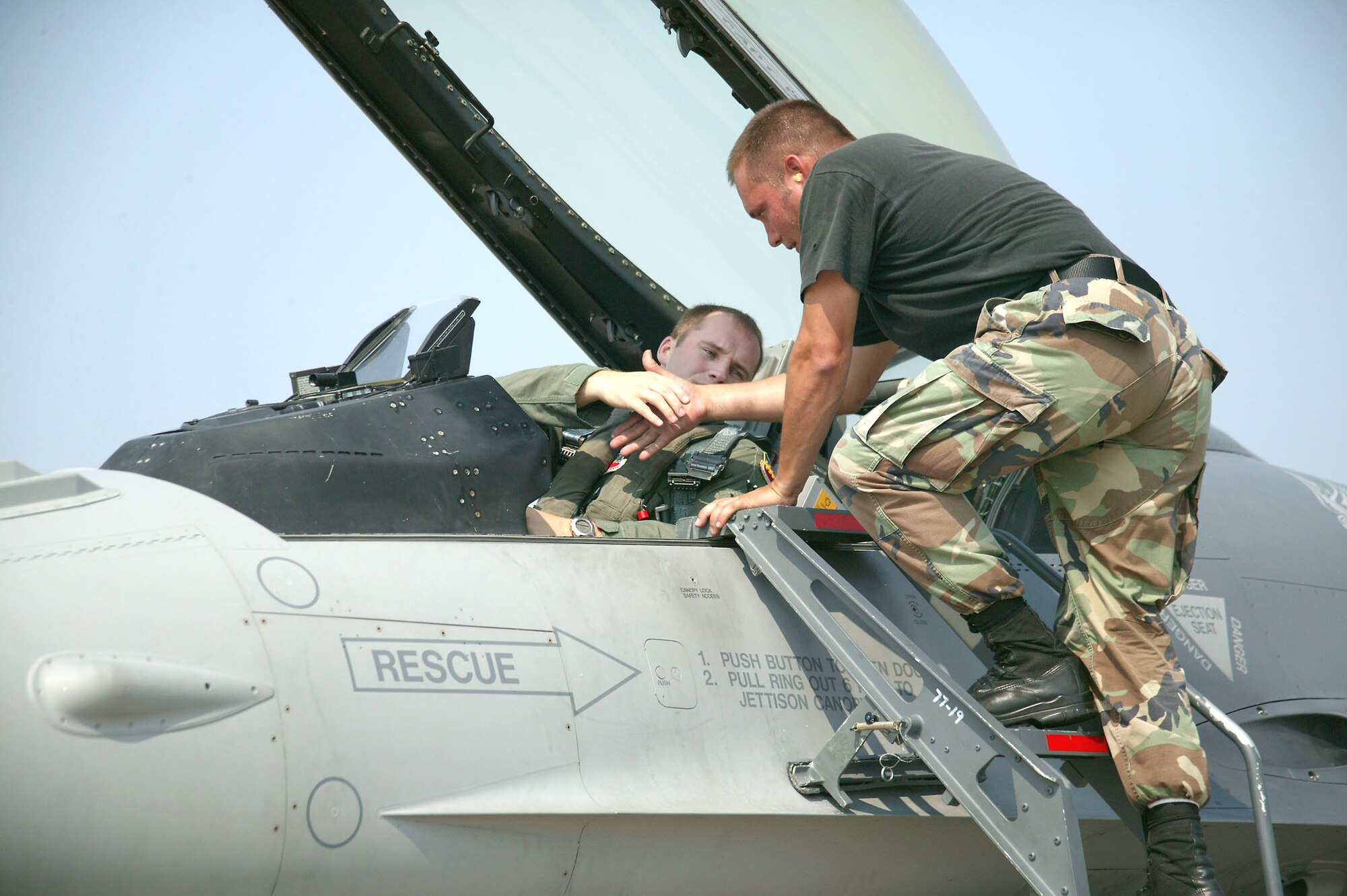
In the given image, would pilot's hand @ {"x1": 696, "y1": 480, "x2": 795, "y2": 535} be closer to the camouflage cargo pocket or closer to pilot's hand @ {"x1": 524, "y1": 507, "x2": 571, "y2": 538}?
pilot's hand @ {"x1": 524, "y1": 507, "x2": 571, "y2": 538}

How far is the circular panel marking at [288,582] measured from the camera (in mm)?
1879

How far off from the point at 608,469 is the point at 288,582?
4.59ft

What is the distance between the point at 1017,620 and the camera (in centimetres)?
239

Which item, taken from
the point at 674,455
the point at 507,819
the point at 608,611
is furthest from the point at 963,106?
the point at 507,819

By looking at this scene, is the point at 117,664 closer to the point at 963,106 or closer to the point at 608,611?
the point at 608,611

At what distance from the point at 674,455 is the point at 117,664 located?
176 centimetres

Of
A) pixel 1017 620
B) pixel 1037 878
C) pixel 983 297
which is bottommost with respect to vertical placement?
pixel 1037 878

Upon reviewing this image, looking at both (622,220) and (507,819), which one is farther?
(622,220)

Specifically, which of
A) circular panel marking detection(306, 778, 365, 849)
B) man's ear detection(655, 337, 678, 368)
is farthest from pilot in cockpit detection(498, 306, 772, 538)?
circular panel marking detection(306, 778, 365, 849)

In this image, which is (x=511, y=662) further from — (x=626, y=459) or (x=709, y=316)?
(x=709, y=316)

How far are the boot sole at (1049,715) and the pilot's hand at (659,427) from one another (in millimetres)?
1073

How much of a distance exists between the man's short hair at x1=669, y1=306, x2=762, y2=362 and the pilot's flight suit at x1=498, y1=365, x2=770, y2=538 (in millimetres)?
426

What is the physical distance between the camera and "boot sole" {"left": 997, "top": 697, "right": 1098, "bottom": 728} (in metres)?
2.35

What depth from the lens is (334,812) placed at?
178 centimetres
